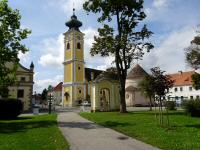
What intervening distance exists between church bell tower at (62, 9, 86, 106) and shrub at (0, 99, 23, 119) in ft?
162

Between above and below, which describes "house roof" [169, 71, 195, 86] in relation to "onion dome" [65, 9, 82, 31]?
below

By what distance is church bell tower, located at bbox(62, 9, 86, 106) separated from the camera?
82125 millimetres

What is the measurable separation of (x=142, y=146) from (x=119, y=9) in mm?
24259

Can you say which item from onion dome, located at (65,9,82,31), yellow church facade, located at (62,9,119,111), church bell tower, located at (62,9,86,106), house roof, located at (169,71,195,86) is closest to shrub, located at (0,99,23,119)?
yellow church facade, located at (62,9,119,111)

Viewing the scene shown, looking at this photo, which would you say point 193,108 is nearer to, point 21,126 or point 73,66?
point 21,126

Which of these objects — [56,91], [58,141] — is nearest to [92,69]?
[56,91]

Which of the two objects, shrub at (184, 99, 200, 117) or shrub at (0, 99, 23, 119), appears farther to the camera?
shrub at (0, 99, 23, 119)

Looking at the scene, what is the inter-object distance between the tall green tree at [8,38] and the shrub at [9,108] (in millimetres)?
4845

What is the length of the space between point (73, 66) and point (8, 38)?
5690 cm

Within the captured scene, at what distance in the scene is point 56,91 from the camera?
123 m

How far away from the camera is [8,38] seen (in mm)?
25797

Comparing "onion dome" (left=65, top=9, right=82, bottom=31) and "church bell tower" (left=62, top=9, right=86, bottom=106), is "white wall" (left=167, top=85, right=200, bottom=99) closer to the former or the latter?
"church bell tower" (left=62, top=9, right=86, bottom=106)

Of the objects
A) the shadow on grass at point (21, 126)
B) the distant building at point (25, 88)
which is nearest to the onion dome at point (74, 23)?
the distant building at point (25, 88)

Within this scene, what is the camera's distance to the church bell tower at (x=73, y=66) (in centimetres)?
8212
